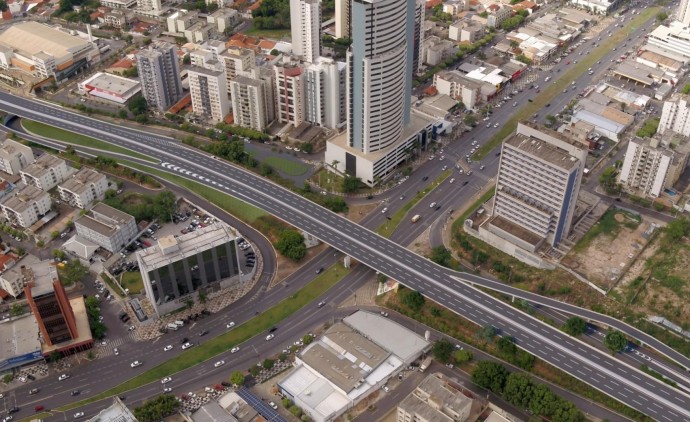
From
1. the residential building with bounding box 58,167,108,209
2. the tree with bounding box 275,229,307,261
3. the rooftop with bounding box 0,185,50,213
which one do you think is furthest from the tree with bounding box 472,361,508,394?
the rooftop with bounding box 0,185,50,213

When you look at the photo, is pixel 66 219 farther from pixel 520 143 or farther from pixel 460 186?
pixel 520 143

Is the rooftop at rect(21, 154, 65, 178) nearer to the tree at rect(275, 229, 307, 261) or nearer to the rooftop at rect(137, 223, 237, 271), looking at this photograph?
the rooftop at rect(137, 223, 237, 271)

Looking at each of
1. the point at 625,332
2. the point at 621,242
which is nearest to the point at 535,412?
the point at 625,332

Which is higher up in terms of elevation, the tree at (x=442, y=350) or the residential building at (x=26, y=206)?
the residential building at (x=26, y=206)

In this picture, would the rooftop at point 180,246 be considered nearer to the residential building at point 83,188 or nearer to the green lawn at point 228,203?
the green lawn at point 228,203

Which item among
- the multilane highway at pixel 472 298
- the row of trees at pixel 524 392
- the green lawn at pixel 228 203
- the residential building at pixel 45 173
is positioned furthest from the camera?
the residential building at pixel 45 173

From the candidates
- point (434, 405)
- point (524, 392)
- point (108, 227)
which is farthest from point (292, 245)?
point (524, 392)

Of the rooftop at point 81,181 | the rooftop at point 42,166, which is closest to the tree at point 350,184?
the rooftop at point 81,181
